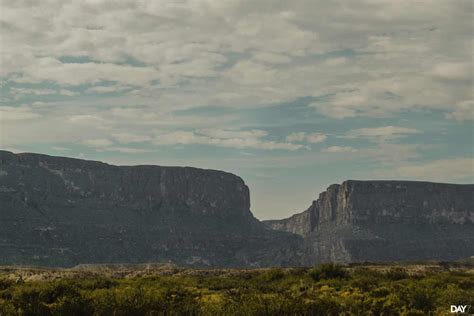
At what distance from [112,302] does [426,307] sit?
1083cm

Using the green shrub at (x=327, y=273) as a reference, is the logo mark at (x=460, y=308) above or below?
above

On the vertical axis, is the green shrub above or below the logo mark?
below

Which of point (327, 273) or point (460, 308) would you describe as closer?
point (460, 308)

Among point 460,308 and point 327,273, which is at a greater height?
point 460,308

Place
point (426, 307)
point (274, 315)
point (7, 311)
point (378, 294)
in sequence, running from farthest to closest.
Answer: point (378, 294) → point (426, 307) → point (7, 311) → point (274, 315)

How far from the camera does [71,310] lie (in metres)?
19.3

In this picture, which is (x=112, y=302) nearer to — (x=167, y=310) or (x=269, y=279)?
(x=167, y=310)

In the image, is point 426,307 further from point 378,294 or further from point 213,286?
point 213,286

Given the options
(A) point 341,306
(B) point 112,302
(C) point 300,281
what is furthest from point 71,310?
(C) point 300,281

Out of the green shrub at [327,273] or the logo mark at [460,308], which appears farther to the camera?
the green shrub at [327,273]

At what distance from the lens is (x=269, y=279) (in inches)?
1624

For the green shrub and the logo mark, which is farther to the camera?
the green shrub

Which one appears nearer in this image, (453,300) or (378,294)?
(453,300)

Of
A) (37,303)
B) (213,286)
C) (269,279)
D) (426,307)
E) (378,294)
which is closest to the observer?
(37,303)
